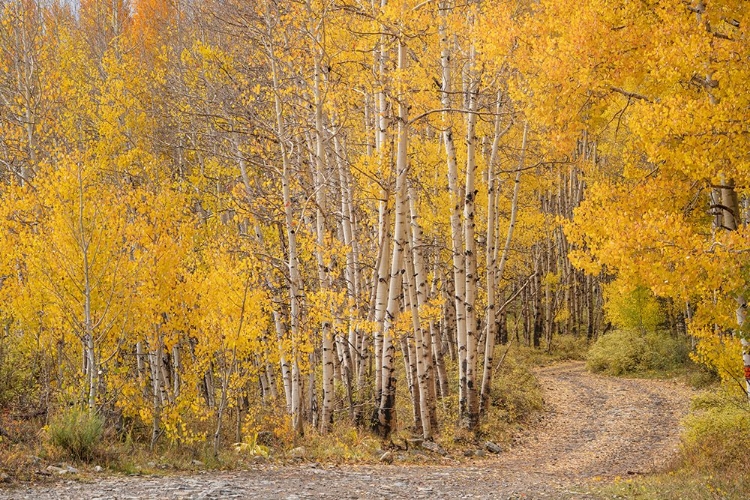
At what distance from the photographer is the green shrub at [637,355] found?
21.3 metres

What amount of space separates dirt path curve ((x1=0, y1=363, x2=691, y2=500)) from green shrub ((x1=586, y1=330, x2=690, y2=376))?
3.28 meters

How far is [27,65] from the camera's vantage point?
1505 cm

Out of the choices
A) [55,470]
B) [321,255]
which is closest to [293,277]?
[321,255]

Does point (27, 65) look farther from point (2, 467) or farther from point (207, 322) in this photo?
point (2, 467)

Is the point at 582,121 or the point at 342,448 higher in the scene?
the point at 582,121

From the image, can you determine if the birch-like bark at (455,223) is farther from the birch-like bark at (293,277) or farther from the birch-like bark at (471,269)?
the birch-like bark at (293,277)

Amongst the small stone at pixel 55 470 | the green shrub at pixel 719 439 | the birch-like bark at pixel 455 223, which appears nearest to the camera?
the small stone at pixel 55 470

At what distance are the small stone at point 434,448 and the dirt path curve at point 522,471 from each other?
1.87ft

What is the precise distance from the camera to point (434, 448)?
10.3m

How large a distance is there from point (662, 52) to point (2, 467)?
24.8 ft

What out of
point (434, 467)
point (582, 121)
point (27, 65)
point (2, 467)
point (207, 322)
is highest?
point (27, 65)

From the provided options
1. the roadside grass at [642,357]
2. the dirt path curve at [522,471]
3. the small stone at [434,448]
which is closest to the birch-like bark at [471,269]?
the dirt path curve at [522,471]

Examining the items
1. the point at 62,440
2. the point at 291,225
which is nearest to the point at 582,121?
the point at 291,225

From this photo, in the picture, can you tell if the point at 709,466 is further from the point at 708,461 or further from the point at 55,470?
the point at 55,470
